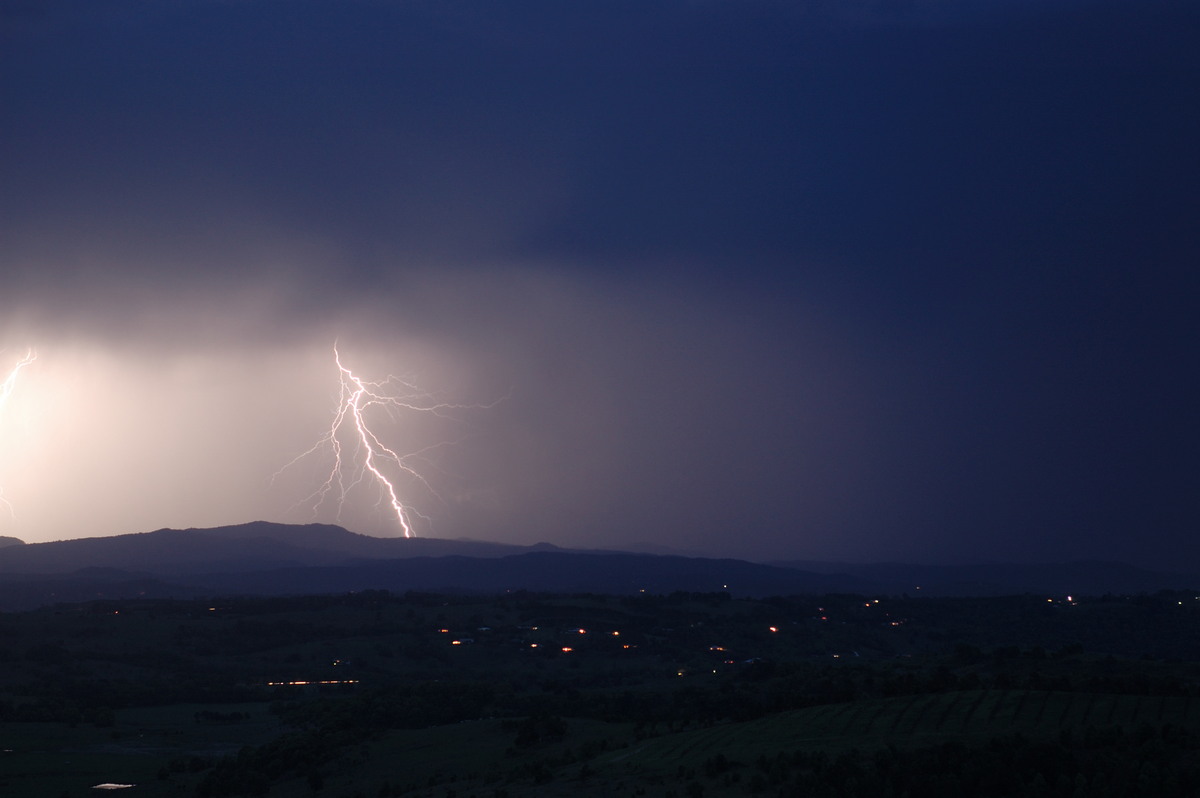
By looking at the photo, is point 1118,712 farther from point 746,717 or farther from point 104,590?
point 104,590

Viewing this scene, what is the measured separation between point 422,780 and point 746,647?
5684 centimetres

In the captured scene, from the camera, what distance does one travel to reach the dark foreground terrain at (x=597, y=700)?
23094 millimetres

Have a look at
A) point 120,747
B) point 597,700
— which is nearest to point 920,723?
point 597,700

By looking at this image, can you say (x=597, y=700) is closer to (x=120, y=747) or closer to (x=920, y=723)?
(x=920, y=723)

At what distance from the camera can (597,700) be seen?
4412cm

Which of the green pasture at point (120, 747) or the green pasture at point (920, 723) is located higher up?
→ the green pasture at point (920, 723)

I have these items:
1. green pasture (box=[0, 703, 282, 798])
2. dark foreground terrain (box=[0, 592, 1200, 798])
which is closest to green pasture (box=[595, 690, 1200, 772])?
dark foreground terrain (box=[0, 592, 1200, 798])

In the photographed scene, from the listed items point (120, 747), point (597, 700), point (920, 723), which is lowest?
point (120, 747)

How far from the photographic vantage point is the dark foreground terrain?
23094 millimetres

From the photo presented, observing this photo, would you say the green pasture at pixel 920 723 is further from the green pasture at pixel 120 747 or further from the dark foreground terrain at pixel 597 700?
the green pasture at pixel 120 747

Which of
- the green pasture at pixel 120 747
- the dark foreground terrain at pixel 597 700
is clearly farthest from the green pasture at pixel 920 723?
the green pasture at pixel 120 747

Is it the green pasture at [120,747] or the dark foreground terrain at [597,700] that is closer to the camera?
the dark foreground terrain at [597,700]

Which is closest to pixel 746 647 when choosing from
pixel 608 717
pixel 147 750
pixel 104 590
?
pixel 608 717

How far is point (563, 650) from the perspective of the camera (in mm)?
80438
